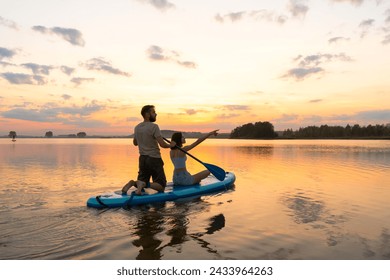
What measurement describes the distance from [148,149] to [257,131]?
139668 mm

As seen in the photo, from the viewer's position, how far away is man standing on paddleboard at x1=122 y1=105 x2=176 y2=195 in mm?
8453

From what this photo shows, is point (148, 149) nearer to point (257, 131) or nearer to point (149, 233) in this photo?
point (149, 233)

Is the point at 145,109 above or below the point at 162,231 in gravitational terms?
above

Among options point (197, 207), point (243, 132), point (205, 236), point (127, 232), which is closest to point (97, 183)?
point (197, 207)

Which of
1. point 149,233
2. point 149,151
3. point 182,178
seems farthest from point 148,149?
point 149,233

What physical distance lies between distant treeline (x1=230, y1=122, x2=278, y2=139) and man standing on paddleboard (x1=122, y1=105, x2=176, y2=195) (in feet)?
447

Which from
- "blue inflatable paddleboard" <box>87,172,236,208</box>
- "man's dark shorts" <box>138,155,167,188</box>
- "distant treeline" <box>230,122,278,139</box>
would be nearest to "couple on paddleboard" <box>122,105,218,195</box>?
"man's dark shorts" <box>138,155,167,188</box>

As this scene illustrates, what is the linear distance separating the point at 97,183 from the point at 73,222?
580cm

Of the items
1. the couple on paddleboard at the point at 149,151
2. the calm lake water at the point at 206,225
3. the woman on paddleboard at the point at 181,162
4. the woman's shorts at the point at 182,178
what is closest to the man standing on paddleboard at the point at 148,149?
the couple on paddleboard at the point at 149,151

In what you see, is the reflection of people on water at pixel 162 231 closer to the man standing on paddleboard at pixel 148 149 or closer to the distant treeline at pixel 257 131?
the man standing on paddleboard at pixel 148 149

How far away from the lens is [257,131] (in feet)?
477

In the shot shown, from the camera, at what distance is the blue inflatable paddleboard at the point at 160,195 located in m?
7.95

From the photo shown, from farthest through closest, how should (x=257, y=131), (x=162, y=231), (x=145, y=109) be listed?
(x=257, y=131) < (x=145, y=109) < (x=162, y=231)
